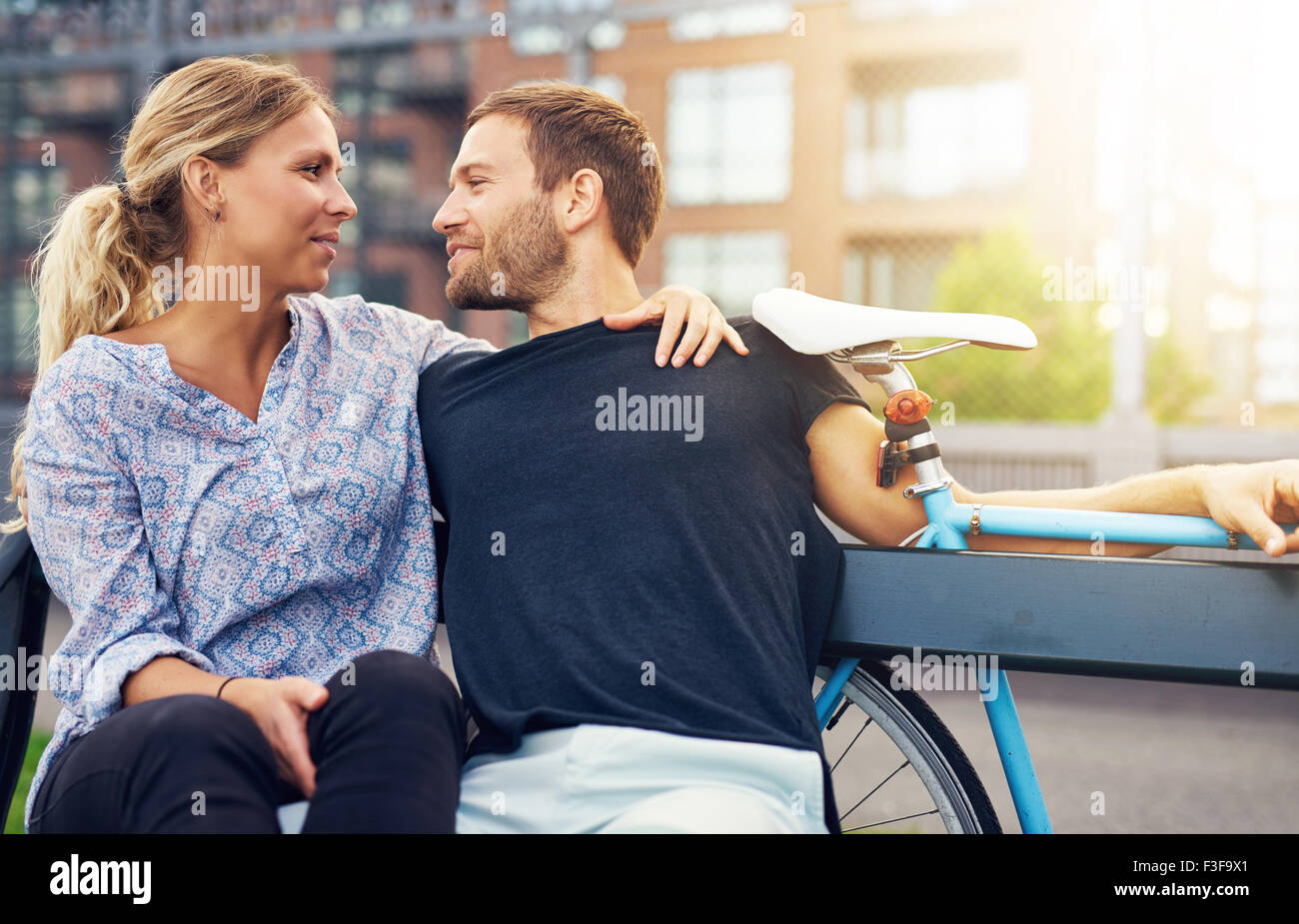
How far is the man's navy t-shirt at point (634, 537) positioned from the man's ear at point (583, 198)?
0.91 ft

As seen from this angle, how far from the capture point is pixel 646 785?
1.54m

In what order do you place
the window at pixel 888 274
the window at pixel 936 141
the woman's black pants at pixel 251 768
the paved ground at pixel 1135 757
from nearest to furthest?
the woman's black pants at pixel 251 768 < the paved ground at pixel 1135 757 < the window at pixel 888 274 < the window at pixel 936 141

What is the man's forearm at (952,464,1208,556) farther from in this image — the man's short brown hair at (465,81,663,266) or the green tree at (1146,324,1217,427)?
the green tree at (1146,324,1217,427)

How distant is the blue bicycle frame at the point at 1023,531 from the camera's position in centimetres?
167

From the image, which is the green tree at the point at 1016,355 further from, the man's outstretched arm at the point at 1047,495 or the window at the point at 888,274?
the man's outstretched arm at the point at 1047,495

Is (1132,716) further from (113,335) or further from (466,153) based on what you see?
(113,335)

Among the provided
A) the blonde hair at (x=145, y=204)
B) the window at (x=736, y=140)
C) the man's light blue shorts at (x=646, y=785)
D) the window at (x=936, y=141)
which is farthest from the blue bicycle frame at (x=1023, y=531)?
the window at (x=936, y=141)

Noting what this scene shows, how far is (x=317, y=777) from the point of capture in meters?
1.47

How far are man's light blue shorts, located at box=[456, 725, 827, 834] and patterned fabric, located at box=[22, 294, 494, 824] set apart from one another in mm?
→ 343

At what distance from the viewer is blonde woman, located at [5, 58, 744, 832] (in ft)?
4.80

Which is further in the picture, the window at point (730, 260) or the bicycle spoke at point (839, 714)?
the window at point (730, 260)

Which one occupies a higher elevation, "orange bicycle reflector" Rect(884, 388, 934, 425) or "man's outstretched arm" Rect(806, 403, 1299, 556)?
"orange bicycle reflector" Rect(884, 388, 934, 425)

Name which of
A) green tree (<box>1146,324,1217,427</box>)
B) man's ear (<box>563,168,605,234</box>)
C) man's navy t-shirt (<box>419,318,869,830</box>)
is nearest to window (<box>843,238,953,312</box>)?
green tree (<box>1146,324,1217,427</box>)

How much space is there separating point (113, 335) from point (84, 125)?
9945mm
